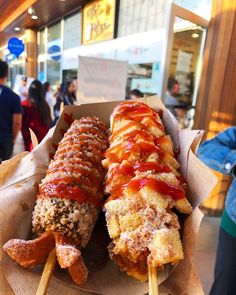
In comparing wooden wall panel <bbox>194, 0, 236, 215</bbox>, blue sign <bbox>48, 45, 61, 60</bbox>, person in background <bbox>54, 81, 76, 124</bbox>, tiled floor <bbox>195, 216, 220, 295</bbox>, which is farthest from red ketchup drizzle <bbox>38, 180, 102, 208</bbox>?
blue sign <bbox>48, 45, 61, 60</bbox>

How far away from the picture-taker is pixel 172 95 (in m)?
4.40

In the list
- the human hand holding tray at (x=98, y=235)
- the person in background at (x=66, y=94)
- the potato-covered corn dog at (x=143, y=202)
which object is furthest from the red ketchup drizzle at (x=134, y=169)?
the person in background at (x=66, y=94)

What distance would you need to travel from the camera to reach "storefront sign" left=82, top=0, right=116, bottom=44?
6.77 meters

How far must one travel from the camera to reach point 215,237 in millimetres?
3428

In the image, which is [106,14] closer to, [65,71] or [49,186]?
[65,71]

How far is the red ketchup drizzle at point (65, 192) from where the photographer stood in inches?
31.9

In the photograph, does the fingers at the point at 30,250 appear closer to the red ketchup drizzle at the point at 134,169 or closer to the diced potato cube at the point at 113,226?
the diced potato cube at the point at 113,226

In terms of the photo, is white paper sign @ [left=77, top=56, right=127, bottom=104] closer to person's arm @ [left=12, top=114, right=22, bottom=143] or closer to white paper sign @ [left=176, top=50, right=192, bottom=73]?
person's arm @ [left=12, top=114, right=22, bottom=143]

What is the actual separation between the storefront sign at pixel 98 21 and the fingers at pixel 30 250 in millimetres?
6682

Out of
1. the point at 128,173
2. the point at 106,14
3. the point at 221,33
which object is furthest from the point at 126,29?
the point at 128,173

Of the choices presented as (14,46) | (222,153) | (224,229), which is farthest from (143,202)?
(14,46)

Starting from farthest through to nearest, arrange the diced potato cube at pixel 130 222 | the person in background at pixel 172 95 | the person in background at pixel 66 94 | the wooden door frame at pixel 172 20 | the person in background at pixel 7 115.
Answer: the person in background at pixel 66 94 → the person in background at pixel 172 95 → the person in background at pixel 7 115 → the wooden door frame at pixel 172 20 → the diced potato cube at pixel 130 222

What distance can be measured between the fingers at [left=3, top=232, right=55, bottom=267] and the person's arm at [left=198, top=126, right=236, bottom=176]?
1124 mm

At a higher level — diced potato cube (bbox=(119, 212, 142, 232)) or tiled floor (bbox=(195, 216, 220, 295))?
diced potato cube (bbox=(119, 212, 142, 232))
